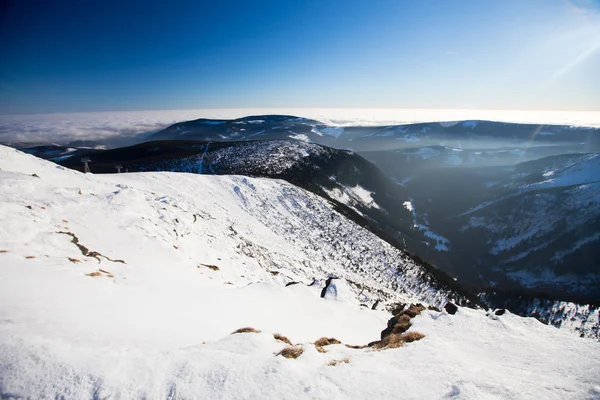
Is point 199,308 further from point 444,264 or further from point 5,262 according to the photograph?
point 444,264

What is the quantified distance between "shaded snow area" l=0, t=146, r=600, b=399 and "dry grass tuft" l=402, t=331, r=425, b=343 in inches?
19.3

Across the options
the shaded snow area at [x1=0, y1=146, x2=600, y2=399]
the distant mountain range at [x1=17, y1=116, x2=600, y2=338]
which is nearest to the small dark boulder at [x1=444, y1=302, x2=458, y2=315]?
the shaded snow area at [x1=0, y1=146, x2=600, y2=399]

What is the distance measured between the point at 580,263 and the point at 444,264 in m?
74.9

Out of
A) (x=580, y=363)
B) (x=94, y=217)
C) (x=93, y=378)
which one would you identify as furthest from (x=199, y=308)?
(x=580, y=363)

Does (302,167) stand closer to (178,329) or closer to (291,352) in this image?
(178,329)

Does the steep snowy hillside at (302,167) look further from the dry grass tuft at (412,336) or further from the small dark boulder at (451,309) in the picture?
the dry grass tuft at (412,336)

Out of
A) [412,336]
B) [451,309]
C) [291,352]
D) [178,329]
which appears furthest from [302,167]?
[291,352]

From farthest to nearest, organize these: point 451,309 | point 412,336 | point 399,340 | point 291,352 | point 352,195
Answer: point 352,195, point 451,309, point 412,336, point 399,340, point 291,352

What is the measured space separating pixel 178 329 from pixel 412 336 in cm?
897

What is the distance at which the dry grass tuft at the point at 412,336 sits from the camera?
10331 mm

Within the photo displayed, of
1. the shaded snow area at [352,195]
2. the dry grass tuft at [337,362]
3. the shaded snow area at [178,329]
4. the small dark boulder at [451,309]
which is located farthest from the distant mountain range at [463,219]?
the dry grass tuft at [337,362]

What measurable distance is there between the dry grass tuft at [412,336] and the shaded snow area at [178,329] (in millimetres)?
491

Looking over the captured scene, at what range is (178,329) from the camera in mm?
9711

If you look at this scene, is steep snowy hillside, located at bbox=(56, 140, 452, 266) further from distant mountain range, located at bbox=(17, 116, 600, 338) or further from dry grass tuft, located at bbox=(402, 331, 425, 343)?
dry grass tuft, located at bbox=(402, 331, 425, 343)
